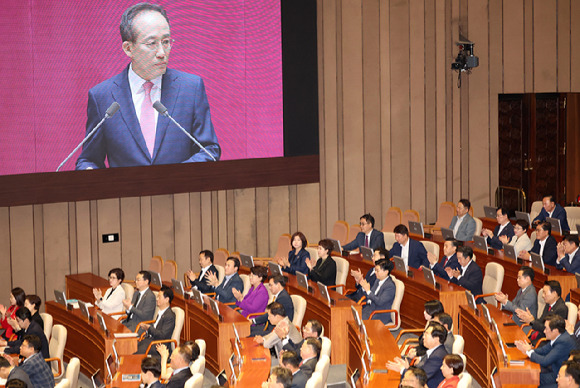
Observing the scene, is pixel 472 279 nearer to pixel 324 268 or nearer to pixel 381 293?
pixel 381 293

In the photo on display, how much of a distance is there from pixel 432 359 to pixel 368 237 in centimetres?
490

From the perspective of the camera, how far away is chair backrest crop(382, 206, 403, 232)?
1352 centimetres

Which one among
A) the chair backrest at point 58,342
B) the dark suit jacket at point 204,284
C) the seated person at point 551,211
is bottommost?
the chair backrest at point 58,342

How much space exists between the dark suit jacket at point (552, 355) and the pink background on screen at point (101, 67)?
660 cm

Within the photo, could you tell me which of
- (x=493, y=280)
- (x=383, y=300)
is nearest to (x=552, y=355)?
(x=493, y=280)

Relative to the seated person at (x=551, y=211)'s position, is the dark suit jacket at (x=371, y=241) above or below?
below

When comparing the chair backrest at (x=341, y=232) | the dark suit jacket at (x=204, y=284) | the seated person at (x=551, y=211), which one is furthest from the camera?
the chair backrest at (x=341, y=232)

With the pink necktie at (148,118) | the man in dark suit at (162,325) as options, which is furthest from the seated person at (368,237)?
the man in dark suit at (162,325)

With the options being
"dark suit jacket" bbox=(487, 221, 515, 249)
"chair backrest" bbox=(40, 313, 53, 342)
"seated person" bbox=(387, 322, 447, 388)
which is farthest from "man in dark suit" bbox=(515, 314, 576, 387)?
"chair backrest" bbox=(40, 313, 53, 342)

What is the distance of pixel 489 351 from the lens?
7.85 m

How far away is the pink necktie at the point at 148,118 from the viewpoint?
11.9 meters

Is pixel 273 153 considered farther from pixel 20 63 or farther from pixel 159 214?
pixel 20 63

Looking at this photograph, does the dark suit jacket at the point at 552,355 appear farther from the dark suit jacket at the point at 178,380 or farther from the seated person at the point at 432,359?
the dark suit jacket at the point at 178,380

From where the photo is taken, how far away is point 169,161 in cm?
1222
